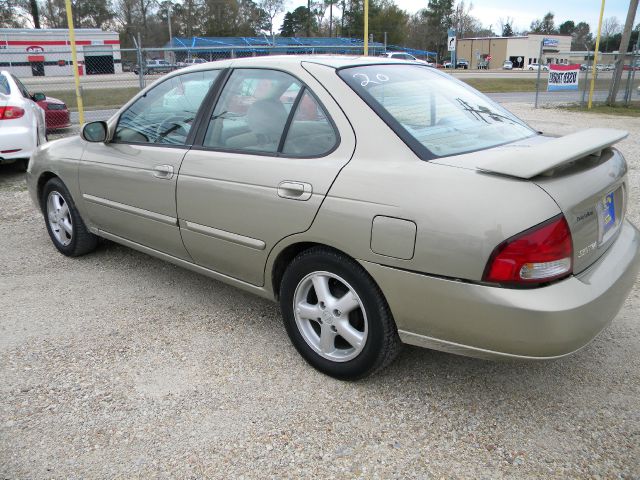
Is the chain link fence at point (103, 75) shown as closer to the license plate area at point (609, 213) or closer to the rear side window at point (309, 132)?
the rear side window at point (309, 132)

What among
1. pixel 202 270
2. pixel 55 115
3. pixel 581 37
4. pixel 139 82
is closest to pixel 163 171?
pixel 202 270

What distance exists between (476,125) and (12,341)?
2.99 meters

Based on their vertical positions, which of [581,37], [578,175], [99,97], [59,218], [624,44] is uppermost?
[581,37]

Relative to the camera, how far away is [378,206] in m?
2.43

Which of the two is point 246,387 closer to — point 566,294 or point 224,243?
point 224,243

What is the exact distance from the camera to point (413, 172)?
2.42 meters

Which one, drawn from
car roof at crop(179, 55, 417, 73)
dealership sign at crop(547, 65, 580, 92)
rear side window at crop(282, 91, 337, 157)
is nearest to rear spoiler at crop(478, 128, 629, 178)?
rear side window at crop(282, 91, 337, 157)

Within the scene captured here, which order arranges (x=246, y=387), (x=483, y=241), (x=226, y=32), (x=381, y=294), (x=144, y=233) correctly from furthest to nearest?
(x=226, y=32) → (x=144, y=233) → (x=246, y=387) → (x=381, y=294) → (x=483, y=241)

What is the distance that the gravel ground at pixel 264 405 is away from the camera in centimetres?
232

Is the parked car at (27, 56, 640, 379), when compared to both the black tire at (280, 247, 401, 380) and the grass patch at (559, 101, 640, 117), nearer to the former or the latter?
the black tire at (280, 247, 401, 380)

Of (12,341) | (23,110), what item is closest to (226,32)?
(23,110)

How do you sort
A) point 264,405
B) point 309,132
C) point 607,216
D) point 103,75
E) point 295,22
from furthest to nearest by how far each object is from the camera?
point 295,22 < point 103,75 < point 309,132 < point 264,405 < point 607,216

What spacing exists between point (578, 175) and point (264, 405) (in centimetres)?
179

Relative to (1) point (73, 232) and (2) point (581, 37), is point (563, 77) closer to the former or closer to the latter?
(1) point (73, 232)
